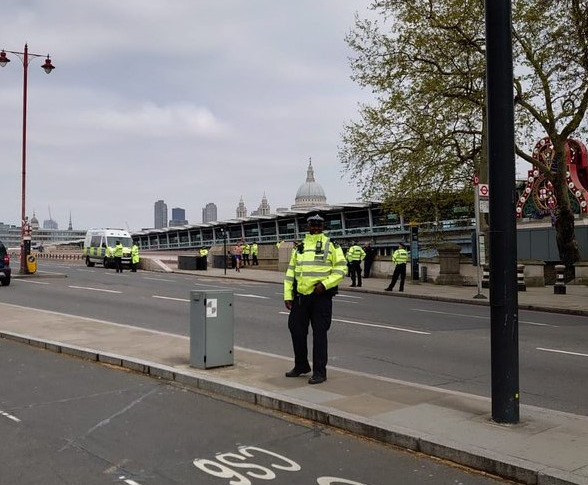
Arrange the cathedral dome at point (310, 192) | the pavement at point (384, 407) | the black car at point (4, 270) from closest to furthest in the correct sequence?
1. the pavement at point (384, 407)
2. the black car at point (4, 270)
3. the cathedral dome at point (310, 192)

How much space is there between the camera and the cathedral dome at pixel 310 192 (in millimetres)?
164375

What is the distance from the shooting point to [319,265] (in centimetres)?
732

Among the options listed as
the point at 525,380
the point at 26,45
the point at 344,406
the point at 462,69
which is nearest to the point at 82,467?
the point at 344,406

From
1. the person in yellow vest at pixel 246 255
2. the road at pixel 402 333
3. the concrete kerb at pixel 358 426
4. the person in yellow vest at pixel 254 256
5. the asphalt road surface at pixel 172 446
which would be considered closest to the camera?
the concrete kerb at pixel 358 426

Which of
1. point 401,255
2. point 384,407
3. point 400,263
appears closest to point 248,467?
point 384,407

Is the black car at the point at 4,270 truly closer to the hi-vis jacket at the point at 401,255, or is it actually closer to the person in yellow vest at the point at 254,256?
the hi-vis jacket at the point at 401,255

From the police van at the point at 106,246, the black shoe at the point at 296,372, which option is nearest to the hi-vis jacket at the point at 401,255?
the black shoe at the point at 296,372

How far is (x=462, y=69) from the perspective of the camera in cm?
2619

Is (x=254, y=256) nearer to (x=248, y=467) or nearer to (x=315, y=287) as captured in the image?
(x=315, y=287)

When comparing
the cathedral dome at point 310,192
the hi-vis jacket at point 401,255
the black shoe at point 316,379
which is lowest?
the black shoe at point 316,379

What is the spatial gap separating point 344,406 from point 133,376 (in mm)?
3116

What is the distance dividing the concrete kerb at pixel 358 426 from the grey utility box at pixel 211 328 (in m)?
0.25

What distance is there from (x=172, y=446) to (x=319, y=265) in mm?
2758

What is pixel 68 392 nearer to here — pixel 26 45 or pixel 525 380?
pixel 525 380
